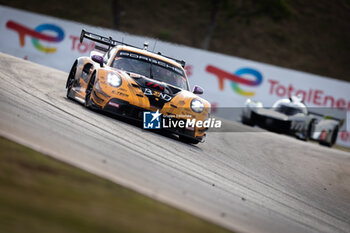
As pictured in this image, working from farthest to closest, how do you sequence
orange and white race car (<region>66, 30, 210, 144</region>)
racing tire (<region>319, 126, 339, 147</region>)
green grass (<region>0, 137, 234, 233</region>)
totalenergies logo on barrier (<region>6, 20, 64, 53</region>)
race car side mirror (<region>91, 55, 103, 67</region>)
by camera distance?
totalenergies logo on barrier (<region>6, 20, 64, 53</region>), racing tire (<region>319, 126, 339, 147</region>), race car side mirror (<region>91, 55, 103, 67</region>), orange and white race car (<region>66, 30, 210, 144</region>), green grass (<region>0, 137, 234, 233</region>)

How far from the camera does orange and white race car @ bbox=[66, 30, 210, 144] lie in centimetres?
817

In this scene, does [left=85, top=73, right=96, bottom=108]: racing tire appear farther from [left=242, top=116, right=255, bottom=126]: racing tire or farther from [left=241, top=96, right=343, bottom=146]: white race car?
[left=242, top=116, right=255, bottom=126]: racing tire

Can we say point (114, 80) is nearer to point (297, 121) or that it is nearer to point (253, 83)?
point (297, 121)

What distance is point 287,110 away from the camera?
16.4m

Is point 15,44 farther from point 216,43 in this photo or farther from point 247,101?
A: point 216,43

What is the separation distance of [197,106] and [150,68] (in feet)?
3.98

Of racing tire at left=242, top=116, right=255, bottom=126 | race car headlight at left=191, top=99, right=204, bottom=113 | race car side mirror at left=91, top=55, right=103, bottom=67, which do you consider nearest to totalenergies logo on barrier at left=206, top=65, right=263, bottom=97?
racing tire at left=242, top=116, right=255, bottom=126

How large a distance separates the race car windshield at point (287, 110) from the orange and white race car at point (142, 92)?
24.0ft

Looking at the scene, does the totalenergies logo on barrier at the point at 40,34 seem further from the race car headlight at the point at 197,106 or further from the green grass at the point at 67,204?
the green grass at the point at 67,204

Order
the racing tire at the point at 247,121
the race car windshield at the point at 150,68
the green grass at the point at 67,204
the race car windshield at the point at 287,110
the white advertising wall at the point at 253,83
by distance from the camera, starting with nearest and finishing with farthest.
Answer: the green grass at the point at 67,204 < the race car windshield at the point at 150,68 < the race car windshield at the point at 287,110 < the racing tire at the point at 247,121 < the white advertising wall at the point at 253,83

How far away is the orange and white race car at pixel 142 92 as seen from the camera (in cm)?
817

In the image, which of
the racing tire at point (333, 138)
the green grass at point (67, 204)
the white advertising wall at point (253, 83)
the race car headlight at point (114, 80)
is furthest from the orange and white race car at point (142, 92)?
the white advertising wall at point (253, 83)

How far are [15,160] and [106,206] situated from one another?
938 millimetres

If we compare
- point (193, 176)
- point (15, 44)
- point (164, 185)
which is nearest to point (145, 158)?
point (193, 176)
